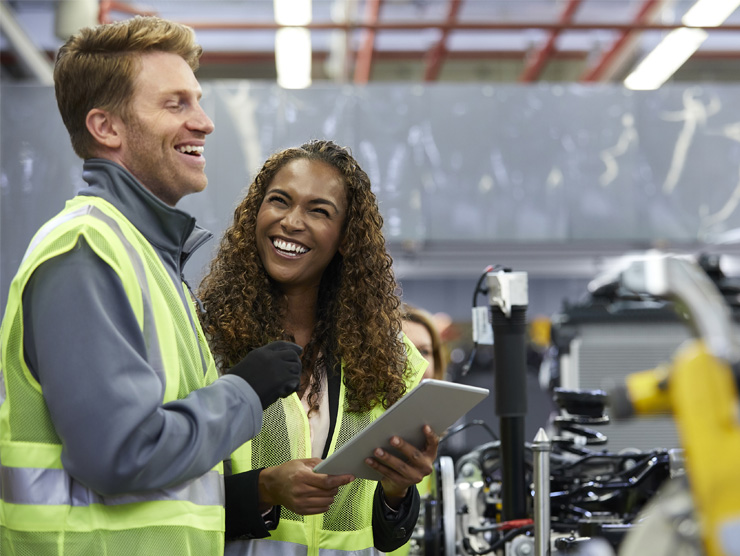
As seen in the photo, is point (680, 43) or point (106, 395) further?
point (680, 43)

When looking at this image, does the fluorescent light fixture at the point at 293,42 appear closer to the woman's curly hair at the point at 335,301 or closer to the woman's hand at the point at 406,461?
the woman's curly hair at the point at 335,301

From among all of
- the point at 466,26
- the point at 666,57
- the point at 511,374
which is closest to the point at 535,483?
the point at 511,374

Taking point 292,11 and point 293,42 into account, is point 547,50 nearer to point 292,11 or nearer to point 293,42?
point 293,42

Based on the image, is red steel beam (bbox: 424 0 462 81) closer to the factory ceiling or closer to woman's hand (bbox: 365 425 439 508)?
the factory ceiling

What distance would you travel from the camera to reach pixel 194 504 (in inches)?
55.8

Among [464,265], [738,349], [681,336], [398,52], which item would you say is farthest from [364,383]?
[398,52]

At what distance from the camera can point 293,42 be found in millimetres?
6582

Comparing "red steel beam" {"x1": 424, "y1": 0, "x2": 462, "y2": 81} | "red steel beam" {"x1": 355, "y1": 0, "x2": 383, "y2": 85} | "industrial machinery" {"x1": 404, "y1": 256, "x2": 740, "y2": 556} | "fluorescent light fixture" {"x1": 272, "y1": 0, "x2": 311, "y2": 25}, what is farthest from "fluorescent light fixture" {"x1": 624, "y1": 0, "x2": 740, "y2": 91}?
"industrial machinery" {"x1": 404, "y1": 256, "x2": 740, "y2": 556}

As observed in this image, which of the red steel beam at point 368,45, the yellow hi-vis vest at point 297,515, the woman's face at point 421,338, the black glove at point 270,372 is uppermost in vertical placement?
the red steel beam at point 368,45

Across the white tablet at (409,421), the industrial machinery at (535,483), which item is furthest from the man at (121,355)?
the industrial machinery at (535,483)

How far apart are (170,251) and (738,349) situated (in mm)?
1008

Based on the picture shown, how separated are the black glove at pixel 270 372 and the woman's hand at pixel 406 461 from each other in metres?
0.34

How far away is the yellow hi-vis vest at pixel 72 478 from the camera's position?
1.32m

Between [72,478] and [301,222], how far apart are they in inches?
33.4
